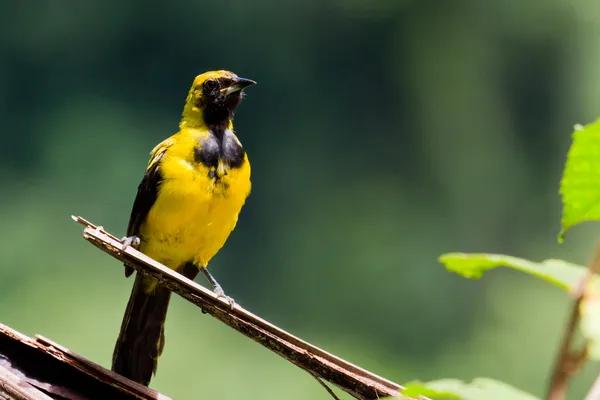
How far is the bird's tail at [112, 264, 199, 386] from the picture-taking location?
3.51 meters

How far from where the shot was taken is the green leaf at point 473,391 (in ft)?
2.17

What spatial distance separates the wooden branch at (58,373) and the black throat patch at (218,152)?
178 centimetres

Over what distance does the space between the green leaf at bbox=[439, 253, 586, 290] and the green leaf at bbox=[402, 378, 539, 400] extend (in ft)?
0.28

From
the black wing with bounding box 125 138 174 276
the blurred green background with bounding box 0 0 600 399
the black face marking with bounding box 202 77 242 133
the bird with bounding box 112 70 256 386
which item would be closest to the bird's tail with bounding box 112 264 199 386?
the bird with bounding box 112 70 256 386

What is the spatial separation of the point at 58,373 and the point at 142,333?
1.74 m

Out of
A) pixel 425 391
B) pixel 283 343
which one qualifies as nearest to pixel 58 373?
pixel 283 343

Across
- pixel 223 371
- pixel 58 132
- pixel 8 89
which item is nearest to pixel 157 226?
pixel 223 371

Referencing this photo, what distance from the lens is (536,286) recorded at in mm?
17609

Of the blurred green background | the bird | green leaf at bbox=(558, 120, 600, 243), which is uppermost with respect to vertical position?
the blurred green background

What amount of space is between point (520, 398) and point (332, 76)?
762 inches

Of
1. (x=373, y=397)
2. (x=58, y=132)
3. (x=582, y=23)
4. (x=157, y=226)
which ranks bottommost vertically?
(x=373, y=397)

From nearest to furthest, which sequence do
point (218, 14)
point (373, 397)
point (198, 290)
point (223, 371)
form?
point (373, 397) → point (198, 290) → point (223, 371) → point (218, 14)

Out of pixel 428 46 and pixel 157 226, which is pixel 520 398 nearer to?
pixel 157 226

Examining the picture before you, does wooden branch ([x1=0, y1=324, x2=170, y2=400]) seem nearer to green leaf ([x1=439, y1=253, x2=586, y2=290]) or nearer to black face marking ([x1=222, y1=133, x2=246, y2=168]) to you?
green leaf ([x1=439, y1=253, x2=586, y2=290])
